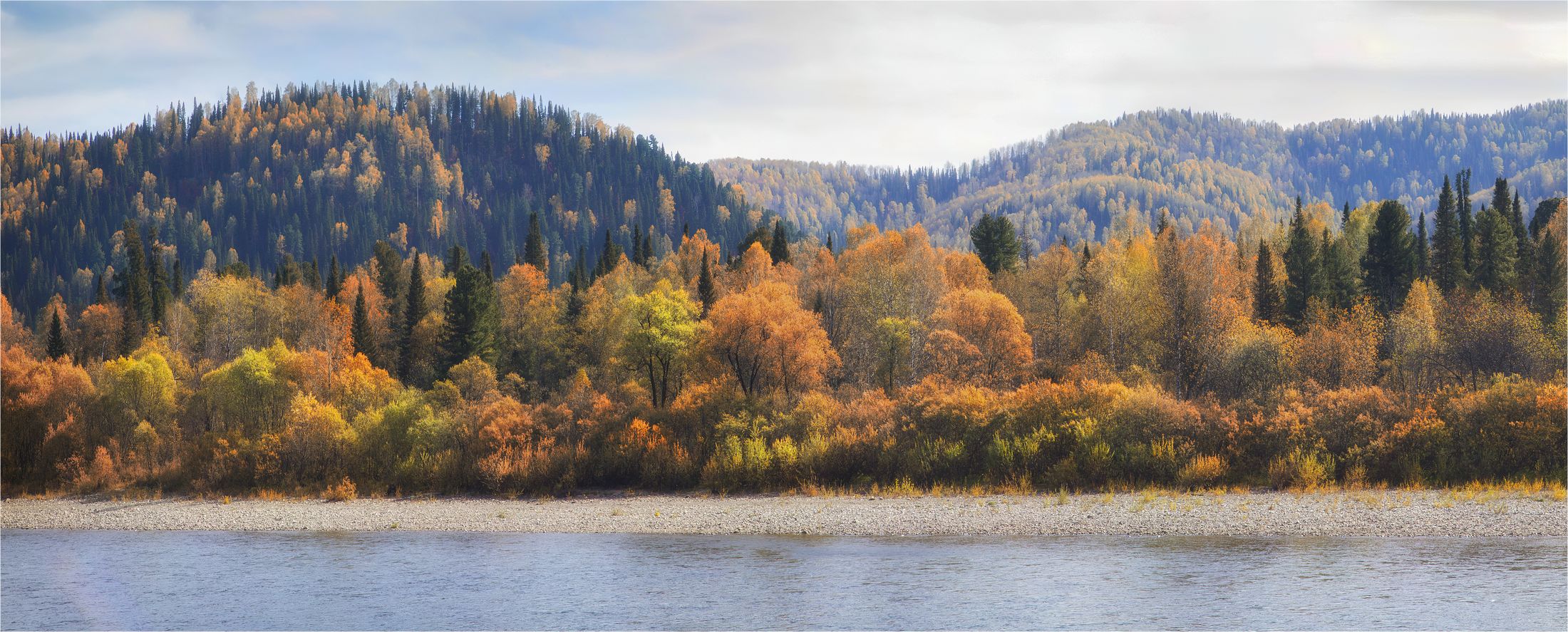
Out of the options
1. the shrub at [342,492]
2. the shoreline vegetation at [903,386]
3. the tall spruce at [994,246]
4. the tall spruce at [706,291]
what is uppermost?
the tall spruce at [994,246]

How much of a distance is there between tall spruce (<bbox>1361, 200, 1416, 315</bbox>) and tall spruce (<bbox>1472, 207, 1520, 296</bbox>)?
434 centimetres

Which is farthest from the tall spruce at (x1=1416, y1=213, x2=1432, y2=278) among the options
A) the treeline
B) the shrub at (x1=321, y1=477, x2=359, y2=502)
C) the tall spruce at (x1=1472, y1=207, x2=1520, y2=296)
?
the shrub at (x1=321, y1=477, x2=359, y2=502)

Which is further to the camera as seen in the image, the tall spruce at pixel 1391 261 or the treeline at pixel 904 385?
the tall spruce at pixel 1391 261

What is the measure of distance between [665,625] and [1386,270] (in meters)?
75.0

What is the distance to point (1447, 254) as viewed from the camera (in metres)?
82.9

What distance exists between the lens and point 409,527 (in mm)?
43375

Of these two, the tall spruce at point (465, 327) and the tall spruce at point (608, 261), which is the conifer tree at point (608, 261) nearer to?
the tall spruce at point (608, 261)

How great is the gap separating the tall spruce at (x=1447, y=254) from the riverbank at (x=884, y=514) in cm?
4880

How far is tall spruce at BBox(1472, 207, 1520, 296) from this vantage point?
79.4 m

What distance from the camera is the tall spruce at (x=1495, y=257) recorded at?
79.4 m

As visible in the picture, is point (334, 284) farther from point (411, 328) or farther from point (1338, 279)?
point (1338, 279)

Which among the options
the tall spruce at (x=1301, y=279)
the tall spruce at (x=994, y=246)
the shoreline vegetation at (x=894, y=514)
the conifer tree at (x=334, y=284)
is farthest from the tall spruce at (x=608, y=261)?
the shoreline vegetation at (x=894, y=514)

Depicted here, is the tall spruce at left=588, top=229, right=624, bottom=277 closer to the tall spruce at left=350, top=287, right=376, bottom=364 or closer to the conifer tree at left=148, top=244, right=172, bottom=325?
the tall spruce at left=350, top=287, right=376, bottom=364

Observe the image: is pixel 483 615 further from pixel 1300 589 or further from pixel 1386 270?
pixel 1386 270
